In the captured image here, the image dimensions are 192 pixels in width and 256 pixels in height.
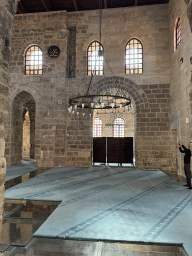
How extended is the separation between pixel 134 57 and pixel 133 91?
5.44ft

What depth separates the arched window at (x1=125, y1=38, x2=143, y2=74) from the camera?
31.9ft

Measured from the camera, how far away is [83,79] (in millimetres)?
9961

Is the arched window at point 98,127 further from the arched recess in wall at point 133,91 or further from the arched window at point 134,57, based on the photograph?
the arched window at point 134,57

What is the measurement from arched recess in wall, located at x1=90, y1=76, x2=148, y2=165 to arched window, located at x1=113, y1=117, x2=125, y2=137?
28.6 feet

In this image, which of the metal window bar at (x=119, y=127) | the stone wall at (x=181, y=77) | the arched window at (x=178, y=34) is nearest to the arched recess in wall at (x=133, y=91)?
the stone wall at (x=181, y=77)

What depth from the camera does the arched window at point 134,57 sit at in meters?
9.73

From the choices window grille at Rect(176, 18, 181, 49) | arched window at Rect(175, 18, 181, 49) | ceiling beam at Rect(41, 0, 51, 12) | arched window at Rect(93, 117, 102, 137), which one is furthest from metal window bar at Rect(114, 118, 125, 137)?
ceiling beam at Rect(41, 0, 51, 12)

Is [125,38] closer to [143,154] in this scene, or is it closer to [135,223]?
[143,154]

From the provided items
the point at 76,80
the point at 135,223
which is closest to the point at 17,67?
the point at 76,80

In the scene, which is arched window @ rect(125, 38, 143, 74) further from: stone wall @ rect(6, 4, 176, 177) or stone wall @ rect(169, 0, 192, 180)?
stone wall @ rect(169, 0, 192, 180)

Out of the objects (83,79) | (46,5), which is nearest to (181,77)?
(83,79)

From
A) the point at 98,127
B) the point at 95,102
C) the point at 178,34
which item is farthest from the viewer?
the point at 98,127

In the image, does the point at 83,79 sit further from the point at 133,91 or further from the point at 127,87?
the point at 133,91

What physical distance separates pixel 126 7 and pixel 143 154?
7.01m
